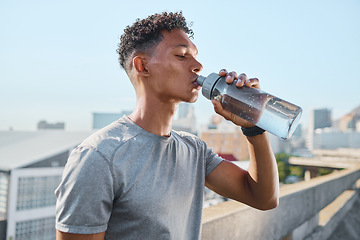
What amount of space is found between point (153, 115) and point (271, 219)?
169cm

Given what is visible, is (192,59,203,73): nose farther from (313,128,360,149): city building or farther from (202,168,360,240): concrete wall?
(313,128,360,149): city building

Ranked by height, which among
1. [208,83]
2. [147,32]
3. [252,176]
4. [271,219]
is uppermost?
[147,32]

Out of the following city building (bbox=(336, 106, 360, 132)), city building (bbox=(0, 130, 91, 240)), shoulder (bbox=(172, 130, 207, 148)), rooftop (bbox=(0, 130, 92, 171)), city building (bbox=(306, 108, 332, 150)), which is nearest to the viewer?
shoulder (bbox=(172, 130, 207, 148))

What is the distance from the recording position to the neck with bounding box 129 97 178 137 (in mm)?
1228

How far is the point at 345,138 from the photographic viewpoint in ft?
357

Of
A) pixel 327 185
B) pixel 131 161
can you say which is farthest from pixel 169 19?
pixel 327 185

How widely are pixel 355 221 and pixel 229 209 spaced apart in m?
4.02

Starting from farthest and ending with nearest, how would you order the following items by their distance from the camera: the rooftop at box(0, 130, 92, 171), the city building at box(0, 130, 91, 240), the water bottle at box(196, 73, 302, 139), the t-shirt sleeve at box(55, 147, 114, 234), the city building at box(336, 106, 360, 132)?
1. the city building at box(336, 106, 360, 132)
2. the rooftop at box(0, 130, 92, 171)
3. the city building at box(0, 130, 91, 240)
4. the water bottle at box(196, 73, 302, 139)
5. the t-shirt sleeve at box(55, 147, 114, 234)

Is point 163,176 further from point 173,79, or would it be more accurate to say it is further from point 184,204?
point 173,79

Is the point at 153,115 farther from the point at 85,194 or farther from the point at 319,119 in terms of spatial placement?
the point at 319,119

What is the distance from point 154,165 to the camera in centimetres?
108

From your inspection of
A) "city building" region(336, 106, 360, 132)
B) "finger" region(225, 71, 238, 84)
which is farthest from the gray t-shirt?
"city building" region(336, 106, 360, 132)

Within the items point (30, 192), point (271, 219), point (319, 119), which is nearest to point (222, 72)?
point (271, 219)

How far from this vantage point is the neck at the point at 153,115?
1228 mm
